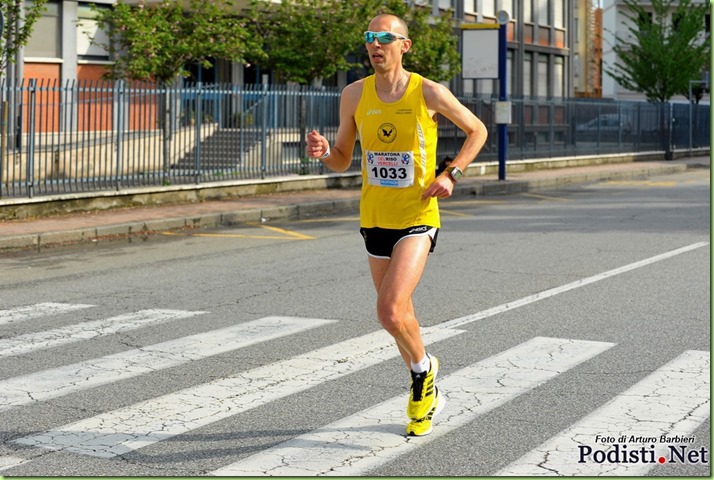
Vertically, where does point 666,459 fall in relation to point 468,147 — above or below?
below

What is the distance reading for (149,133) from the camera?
64.5ft

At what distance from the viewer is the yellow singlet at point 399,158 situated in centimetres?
577

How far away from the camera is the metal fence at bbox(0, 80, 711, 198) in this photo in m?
17.2

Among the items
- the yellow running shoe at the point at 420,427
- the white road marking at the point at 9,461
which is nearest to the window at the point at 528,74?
the yellow running shoe at the point at 420,427

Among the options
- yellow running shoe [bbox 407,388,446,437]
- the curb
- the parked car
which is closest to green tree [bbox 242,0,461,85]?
the curb

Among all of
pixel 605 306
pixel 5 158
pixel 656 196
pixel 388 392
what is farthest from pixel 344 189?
pixel 388 392

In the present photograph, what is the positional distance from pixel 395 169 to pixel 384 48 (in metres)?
0.59

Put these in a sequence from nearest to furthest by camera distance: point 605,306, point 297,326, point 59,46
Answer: point 297,326
point 605,306
point 59,46

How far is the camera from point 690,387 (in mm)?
6656

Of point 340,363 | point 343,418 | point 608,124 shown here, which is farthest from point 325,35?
point 343,418

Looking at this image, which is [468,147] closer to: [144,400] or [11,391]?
[144,400]

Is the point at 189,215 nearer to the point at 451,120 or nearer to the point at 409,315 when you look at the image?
the point at 409,315

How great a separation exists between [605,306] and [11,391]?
498 cm

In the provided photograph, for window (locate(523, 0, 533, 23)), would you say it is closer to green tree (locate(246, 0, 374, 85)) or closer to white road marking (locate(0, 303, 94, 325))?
green tree (locate(246, 0, 374, 85))
